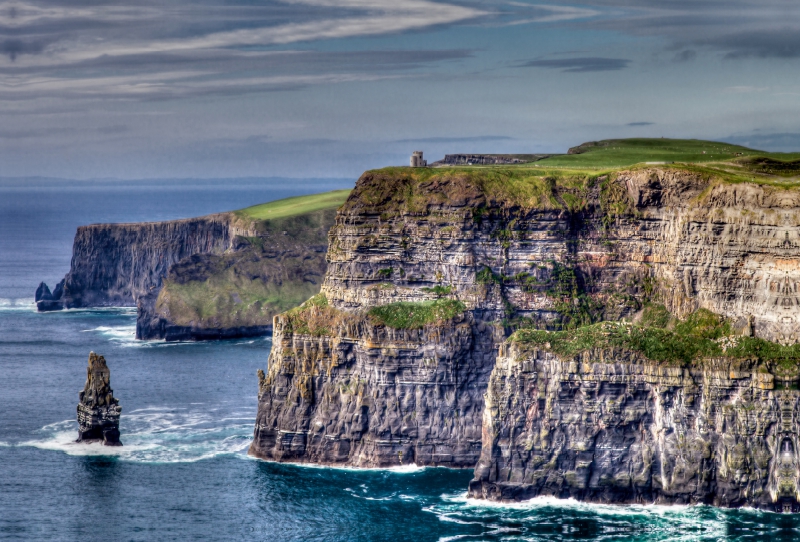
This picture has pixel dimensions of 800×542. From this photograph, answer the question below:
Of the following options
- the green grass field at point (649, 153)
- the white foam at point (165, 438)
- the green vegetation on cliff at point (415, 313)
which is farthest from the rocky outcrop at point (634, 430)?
the green grass field at point (649, 153)

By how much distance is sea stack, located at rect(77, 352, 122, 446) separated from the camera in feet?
414

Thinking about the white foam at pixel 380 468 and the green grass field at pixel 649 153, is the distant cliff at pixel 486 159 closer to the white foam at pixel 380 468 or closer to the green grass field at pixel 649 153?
the green grass field at pixel 649 153

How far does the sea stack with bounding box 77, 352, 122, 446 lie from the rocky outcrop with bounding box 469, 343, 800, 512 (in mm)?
36952

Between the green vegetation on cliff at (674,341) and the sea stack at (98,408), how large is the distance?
39.2 metres

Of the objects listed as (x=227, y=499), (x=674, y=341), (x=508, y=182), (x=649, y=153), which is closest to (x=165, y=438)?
(x=227, y=499)

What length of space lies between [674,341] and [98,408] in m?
53.0

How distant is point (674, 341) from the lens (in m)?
109

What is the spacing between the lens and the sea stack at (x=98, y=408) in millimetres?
126250

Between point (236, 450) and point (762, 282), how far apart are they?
49.7 metres

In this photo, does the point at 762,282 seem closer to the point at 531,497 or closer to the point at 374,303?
the point at 531,497

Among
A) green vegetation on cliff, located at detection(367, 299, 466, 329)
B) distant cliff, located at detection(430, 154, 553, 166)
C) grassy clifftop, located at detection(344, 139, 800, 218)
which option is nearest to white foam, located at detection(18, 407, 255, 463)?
green vegetation on cliff, located at detection(367, 299, 466, 329)

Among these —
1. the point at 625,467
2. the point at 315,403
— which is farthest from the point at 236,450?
the point at 625,467

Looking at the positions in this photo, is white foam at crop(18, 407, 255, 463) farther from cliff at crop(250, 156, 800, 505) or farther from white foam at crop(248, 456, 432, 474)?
white foam at crop(248, 456, 432, 474)

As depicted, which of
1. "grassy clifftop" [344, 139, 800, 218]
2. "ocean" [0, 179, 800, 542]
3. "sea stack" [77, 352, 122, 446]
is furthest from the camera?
"sea stack" [77, 352, 122, 446]
